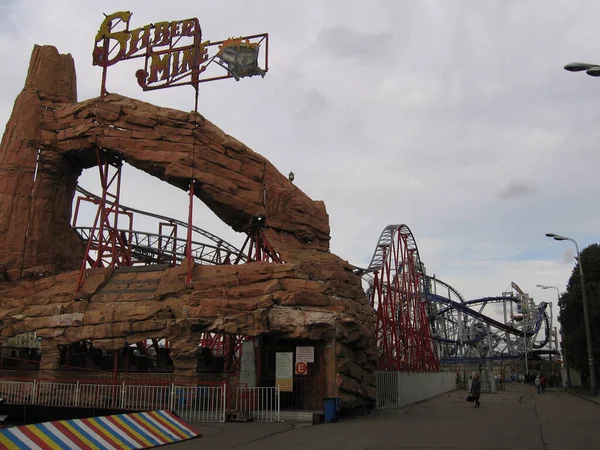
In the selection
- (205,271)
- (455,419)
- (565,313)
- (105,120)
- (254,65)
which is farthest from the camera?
(565,313)

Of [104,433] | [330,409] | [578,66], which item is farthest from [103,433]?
[578,66]

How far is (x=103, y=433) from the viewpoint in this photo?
942cm

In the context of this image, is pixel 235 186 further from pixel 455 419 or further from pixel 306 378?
pixel 455 419

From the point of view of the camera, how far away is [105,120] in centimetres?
2241

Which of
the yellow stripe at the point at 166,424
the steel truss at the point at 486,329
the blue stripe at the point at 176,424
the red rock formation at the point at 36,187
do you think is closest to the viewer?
the yellow stripe at the point at 166,424

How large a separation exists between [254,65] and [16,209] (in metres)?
11.4

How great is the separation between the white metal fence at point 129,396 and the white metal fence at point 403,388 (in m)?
8.28

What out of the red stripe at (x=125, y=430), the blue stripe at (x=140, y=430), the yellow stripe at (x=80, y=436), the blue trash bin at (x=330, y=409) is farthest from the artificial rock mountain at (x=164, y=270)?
the yellow stripe at (x=80, y=436)

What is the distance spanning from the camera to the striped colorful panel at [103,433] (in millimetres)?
8149

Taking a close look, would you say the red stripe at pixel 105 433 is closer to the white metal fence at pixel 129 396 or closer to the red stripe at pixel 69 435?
the red stripe at pixel 69 435

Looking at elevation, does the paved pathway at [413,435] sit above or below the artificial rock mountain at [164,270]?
below

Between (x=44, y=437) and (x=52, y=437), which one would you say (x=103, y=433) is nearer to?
(x=52, y=437)

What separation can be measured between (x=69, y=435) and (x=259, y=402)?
25.6ft

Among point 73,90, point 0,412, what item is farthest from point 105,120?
point 0,412
